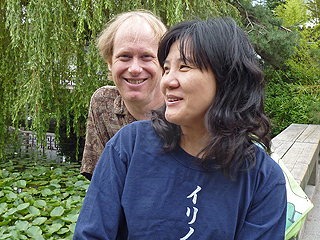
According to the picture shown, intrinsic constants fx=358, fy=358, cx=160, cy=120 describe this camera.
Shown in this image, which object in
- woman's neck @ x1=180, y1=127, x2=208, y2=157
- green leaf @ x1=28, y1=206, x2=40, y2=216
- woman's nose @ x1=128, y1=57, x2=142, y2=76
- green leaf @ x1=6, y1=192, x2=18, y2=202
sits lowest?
green leaf @ x1=6, y1=192, x2=18, y2=202

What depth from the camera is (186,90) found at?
1.10m

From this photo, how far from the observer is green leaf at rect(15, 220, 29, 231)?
113 inches

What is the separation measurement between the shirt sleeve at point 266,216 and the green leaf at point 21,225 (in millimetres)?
2260

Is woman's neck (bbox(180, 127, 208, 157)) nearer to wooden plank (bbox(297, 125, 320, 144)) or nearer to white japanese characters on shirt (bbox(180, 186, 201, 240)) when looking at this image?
white japanese characters on shirt (bbox(180, 186, 201, 240))

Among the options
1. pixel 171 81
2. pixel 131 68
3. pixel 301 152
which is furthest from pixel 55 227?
pixel 301 152

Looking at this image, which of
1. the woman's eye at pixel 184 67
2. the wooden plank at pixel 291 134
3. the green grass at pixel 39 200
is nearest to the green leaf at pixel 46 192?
the green grass at pixel 39 200

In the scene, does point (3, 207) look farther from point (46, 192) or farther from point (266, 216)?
point (266, 216)

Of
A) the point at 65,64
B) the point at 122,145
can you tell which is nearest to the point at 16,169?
the point at 65,64

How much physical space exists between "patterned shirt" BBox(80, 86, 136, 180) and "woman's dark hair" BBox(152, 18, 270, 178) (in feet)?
2.59

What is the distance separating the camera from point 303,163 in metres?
3.03

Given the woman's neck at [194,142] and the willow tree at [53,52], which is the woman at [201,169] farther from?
the willow tree at [53,52]

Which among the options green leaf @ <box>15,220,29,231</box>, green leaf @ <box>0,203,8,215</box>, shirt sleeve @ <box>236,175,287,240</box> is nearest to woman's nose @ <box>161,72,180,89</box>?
shirt sleeve @ <box>236,175,287,240</box>

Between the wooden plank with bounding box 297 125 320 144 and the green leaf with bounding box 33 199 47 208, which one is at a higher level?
the wooden plank with bounding box 297 125 320 144

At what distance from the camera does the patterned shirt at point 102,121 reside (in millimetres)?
1953
